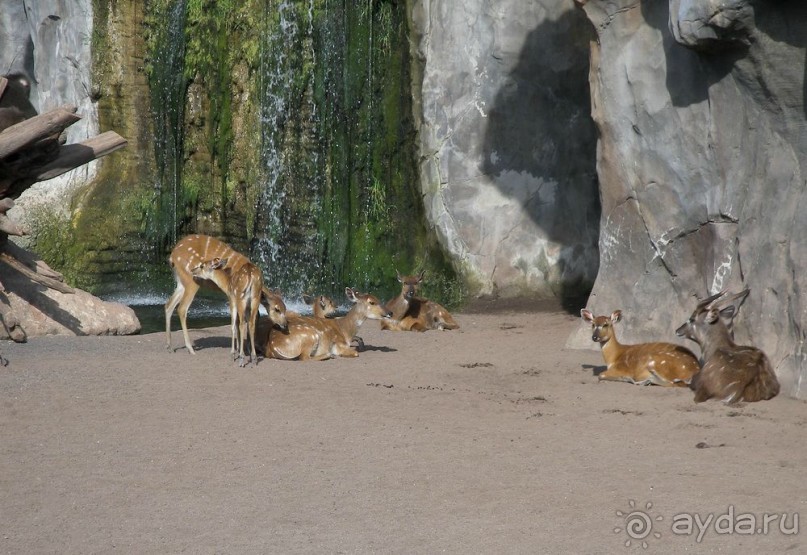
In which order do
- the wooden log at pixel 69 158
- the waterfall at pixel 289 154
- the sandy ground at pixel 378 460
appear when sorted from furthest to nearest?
the waterfall at pixel 289 154 < the wooden log at pixel 69 158 < the sandy ground at pixel 378 460

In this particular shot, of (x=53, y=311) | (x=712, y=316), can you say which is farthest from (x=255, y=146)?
(x=712, y=316)

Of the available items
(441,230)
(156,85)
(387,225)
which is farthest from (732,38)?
(156,85)

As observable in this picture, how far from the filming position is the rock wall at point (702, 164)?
957 cm

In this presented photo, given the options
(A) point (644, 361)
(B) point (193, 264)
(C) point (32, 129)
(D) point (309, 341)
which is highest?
(C) point (32, 129)

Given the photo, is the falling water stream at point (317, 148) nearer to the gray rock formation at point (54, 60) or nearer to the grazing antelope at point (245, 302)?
the gray rock formation at point (54, 60)

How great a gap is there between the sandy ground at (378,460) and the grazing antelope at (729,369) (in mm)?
155

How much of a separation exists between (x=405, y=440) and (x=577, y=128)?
910cm

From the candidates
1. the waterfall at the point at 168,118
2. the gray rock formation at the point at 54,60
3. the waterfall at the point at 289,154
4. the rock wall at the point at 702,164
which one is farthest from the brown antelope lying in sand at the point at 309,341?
the gray rock formation at the point at 54,60

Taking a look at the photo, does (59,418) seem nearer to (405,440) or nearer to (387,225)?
Result: (405,440)

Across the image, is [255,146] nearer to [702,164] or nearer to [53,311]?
[53,311]

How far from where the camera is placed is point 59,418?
8633 millimetres

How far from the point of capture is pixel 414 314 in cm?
1438

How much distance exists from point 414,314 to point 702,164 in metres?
4.63

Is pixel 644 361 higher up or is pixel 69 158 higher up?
pixel 69 158
